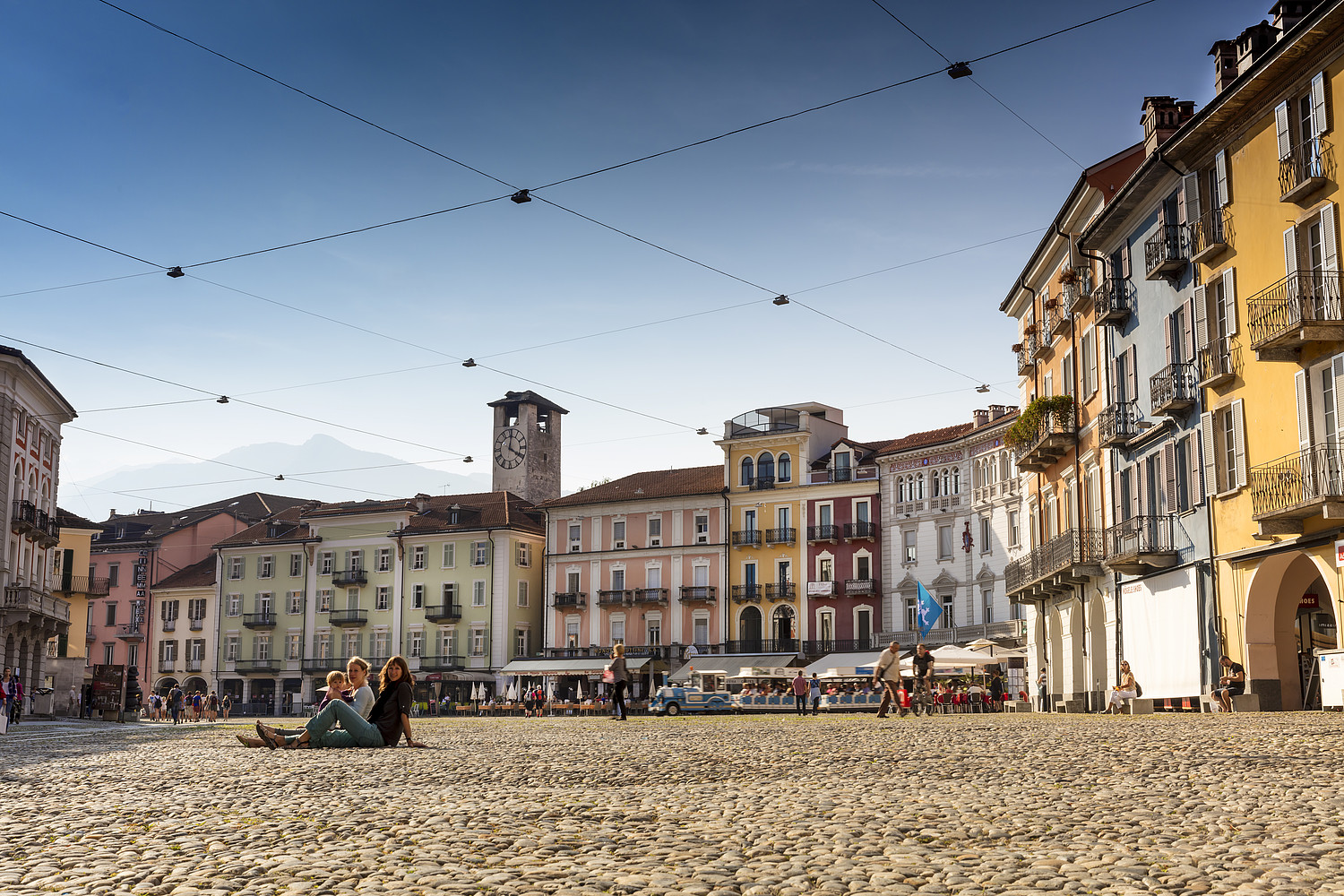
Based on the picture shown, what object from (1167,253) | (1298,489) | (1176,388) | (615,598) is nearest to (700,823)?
(1298,489)

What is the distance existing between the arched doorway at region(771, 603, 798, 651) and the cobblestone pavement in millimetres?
58260

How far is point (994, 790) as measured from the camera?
1010 cm

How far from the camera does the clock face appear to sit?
100312 mm

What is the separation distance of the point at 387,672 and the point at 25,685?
50731mm

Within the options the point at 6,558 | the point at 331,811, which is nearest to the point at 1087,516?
the point at 331,811

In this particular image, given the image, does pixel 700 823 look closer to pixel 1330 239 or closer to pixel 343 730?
pixel 343 730

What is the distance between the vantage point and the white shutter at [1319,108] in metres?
24.2

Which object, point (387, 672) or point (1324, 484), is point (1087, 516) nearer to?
point (1324, 484)

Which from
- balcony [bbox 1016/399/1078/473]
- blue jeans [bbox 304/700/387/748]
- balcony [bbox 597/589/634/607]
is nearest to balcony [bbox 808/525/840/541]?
balcony [bbox 597/589/634/607]

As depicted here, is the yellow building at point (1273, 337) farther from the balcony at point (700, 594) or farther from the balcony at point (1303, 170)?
the balcony at point (700, 594)

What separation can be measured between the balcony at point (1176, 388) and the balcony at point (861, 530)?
4001cm

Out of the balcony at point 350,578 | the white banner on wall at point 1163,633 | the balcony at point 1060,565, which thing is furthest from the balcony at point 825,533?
the white banner on wall at point 1163,633

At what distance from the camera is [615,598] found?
3100 inches

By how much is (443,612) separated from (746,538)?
779 inches
